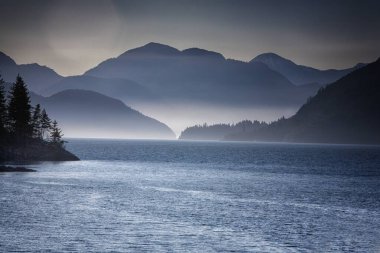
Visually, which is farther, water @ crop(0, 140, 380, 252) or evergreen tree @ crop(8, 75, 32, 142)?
evergreen tree @ crop(8, 75, 32, 142)

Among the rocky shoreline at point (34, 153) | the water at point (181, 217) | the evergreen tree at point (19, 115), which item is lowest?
the water at point (181, 217)

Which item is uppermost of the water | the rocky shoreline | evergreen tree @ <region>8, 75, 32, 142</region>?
evergreen tree @ <region>8, 75, 32, 142</region>

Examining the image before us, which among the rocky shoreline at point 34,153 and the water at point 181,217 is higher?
the rocky shoreline at point 34,153

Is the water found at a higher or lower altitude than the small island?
lower

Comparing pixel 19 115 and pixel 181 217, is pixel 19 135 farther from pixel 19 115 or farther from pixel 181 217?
pixel 181 217

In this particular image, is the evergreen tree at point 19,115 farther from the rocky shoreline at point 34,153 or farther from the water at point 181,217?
the water at point 181,217

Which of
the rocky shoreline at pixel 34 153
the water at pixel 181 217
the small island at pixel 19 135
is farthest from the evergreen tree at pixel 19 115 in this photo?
the water at pixel 181 217

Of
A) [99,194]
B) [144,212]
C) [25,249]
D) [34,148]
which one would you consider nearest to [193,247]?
[25,249]

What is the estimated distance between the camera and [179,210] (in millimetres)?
74500

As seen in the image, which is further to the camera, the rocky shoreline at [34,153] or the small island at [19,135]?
the small island at [19,135]

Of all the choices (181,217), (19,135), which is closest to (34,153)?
(19,135)

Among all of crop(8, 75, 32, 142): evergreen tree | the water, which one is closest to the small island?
crop(8, 75, 32, 142): evergreen tree

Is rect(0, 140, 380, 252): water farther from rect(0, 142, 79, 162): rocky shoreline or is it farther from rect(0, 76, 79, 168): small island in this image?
rect(0, 76, 79, 168): small island

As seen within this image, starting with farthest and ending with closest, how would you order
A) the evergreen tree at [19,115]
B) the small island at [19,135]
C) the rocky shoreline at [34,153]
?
the evergreen tree at [19,115]
the small island at [19,135]
the rocky shoreline at [34,153]
